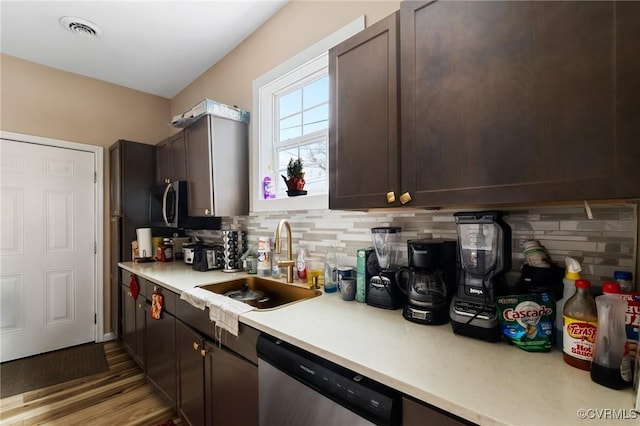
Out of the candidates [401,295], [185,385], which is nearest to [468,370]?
[401,295]

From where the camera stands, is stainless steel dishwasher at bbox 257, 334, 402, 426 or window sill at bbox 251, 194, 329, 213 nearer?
stainless steel dishwasher at bbox 257, 334, 402, 426

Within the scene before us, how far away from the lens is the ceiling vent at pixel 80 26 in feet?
7.05

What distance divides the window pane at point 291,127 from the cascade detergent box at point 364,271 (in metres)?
1.11

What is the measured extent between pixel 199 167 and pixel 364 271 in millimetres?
1641

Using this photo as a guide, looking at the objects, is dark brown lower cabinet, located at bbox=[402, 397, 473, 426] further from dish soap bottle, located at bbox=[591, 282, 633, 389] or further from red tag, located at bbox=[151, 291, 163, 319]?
Result: red tag, located at bbox=[151, 291, 163, 319]

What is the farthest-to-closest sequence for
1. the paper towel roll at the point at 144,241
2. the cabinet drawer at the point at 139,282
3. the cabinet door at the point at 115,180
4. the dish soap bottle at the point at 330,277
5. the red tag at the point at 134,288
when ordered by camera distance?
1. the cabinet door at the point at 115,180
2. the paper towel roll at the point at 144,241
3. the red tag at the point at 134,288
4. the cabinet drawer at the point at 139,282
5. the dish soap bottle at the point at 330,277

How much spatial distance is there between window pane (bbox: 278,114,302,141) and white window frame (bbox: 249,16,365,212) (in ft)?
0.31

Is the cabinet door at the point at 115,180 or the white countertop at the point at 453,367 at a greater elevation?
the cabinet door at the point at 115,180

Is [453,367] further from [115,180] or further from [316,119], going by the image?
[115,180]

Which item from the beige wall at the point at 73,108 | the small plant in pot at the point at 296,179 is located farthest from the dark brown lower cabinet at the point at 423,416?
the beige wall at the point at 73,108

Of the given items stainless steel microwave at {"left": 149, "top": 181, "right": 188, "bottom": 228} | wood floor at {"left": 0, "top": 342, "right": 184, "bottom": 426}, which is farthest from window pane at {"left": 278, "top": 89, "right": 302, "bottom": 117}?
wood floor at {"left": 0, "top": 342, "right": 184, "bottom": 426}

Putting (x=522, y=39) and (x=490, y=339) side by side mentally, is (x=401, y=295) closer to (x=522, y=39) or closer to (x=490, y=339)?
(x=490, y=339)

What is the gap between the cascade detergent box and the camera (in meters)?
1.39

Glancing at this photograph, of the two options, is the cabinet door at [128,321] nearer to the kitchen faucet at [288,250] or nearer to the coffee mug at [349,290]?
the kitchen faucet at [288,250]
